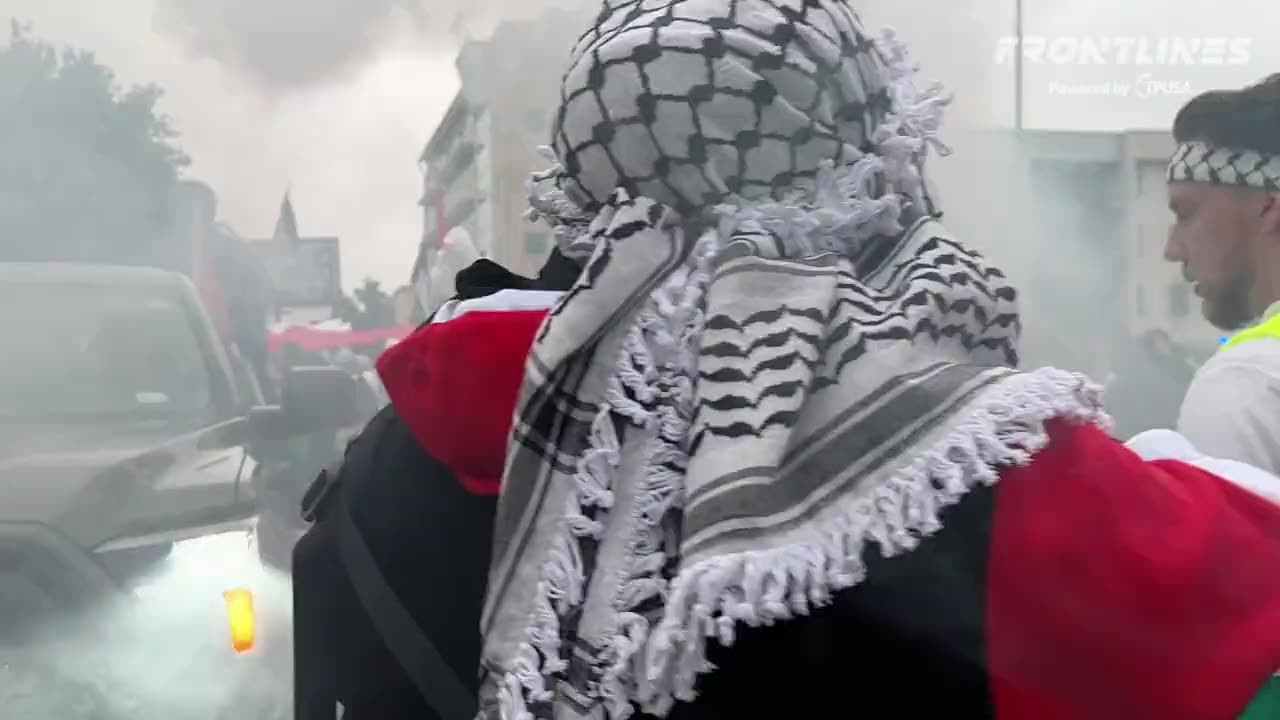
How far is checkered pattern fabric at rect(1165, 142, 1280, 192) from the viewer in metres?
1.49

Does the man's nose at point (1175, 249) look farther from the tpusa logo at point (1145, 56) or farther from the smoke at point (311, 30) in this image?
the tpusa logo at point (1145, 56)

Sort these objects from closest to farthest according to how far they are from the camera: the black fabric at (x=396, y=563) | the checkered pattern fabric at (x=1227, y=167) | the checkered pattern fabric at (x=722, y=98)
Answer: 1. the checkered pattern fabric at (x=722, y=98)
2. the black fabric at (x=396, y=563)
3. the checkered pattern fabric at (x=1227, y=167)

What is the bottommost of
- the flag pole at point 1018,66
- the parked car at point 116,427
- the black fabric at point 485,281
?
the parked car at point 116,427

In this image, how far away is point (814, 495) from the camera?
0.66 metres

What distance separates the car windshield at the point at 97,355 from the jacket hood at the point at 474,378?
168cm

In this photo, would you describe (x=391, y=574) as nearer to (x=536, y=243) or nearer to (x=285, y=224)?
(x=536, y=243)

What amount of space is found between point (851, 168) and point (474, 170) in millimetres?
1726

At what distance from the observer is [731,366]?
2.19 feet

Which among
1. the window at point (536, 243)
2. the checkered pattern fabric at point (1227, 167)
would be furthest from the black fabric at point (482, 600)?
the checkered pattern fabric at point (1227, 167)

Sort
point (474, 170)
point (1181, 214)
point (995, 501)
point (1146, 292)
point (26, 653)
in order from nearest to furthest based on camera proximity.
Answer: point (995, 501)
point (1181, 214)
point (26, 653)
point (474, 170)
point (1146, 292)

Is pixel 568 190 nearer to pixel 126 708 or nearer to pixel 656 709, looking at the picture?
pixel 656 709

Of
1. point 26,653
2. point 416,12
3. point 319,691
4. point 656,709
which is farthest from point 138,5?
point 656,709

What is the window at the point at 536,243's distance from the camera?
1.93 m

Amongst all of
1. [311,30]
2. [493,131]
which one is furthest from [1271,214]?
[311,30]
